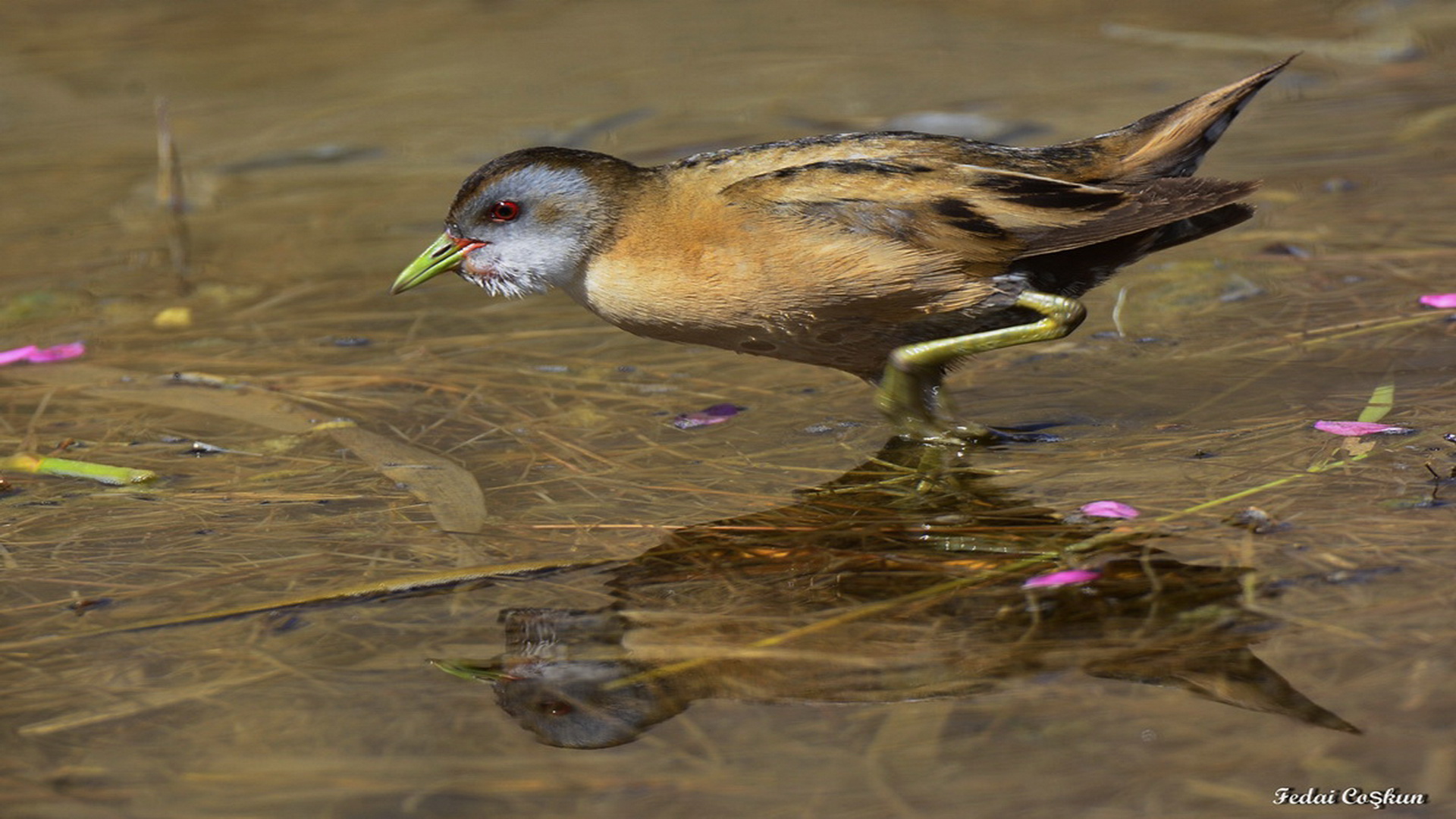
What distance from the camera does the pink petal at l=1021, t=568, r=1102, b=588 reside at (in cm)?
318

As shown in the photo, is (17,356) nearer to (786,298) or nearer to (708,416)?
(708,416)

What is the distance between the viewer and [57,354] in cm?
507

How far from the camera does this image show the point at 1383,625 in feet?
9.39

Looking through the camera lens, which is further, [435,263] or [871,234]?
[435,263]

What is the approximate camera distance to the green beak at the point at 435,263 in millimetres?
4422

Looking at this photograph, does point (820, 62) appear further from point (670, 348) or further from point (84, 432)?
point (84, 432)

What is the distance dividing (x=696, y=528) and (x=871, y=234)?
2.58 feet

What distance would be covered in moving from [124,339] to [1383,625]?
12.8 feet

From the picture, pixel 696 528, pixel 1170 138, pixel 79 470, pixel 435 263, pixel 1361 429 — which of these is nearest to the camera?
pixel 696 528

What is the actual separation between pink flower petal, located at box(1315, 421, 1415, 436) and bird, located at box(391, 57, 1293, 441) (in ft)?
1.75

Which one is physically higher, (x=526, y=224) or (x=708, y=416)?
(x=526, y=224)

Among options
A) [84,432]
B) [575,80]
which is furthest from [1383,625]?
[575,80]

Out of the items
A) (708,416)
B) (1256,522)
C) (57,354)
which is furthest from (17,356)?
(1256,522)

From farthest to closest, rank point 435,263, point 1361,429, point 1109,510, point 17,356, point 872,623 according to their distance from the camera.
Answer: point 17,356 < point 435,263 < point 1361,429 < point 1109,510 < point 872,623
